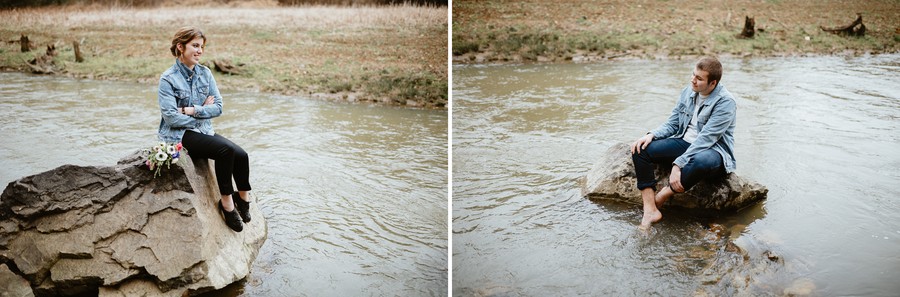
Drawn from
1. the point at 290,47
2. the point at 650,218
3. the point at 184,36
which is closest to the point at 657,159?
the point at 650,218

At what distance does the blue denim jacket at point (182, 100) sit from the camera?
304 centimetres

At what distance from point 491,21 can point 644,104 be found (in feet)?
12.5

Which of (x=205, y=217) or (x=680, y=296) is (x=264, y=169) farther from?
(x=680, y=296)

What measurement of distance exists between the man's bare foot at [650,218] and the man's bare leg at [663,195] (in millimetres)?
63

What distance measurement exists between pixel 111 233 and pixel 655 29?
11451mm

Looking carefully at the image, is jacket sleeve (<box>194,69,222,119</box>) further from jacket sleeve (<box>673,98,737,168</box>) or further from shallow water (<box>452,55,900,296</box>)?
jacket sleeve (<box>673,98,737,168</box>)

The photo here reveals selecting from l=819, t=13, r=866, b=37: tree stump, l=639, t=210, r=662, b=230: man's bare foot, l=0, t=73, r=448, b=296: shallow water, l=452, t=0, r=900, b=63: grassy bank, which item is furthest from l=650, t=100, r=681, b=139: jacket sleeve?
l=819, t=13, r=866, b=37: tree stump

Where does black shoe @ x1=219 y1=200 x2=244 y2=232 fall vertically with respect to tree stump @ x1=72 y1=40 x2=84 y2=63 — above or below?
below

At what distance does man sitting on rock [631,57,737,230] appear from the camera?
10.9 ft

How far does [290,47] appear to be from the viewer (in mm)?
10695

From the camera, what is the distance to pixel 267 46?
10.7 meters

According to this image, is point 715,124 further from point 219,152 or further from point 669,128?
point 219,152

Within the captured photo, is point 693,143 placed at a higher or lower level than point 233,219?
higher

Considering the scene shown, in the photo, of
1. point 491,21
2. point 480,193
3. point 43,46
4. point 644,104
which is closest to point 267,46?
point 491,21
